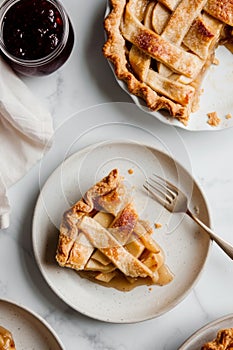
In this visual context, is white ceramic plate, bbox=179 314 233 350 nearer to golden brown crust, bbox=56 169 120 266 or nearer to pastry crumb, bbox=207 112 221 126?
golden brown crust, bbox=56 169 120 266

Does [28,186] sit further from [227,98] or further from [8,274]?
[227,98]

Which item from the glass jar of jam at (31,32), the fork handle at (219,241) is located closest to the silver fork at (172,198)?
the fork handle at (219,241)

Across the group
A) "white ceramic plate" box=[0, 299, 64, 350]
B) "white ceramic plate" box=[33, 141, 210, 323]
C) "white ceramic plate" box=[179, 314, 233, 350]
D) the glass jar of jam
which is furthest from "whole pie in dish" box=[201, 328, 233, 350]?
the glass jar of jam

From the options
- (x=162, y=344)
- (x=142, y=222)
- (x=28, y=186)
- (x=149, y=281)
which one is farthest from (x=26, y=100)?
(x=162, y=344)

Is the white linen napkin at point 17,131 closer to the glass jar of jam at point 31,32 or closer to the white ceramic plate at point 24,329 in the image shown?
the glass jar of jam at point 31,32

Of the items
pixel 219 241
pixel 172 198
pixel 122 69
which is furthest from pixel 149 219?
pixel 122 69

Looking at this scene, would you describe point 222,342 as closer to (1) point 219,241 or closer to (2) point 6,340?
(1) point 219,241
